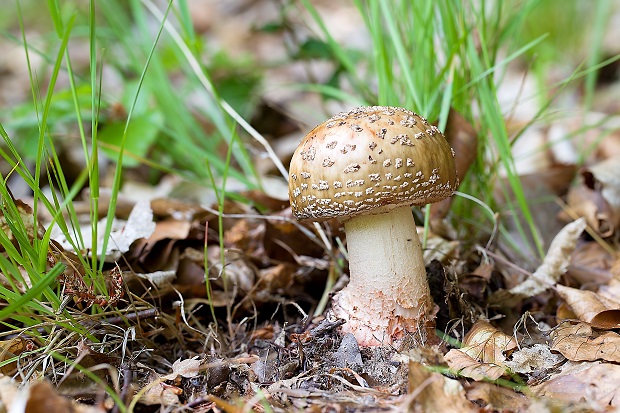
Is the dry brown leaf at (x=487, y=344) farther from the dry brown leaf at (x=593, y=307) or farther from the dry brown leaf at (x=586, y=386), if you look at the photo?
the dry brown leaf at (x=593, y=307)

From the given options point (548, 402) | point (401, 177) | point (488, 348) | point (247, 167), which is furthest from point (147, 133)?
point (548, 402)

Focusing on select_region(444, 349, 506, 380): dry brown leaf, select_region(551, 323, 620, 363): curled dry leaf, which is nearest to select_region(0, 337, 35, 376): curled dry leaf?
select_region(444, 349, 506, 380): dry brown leaf

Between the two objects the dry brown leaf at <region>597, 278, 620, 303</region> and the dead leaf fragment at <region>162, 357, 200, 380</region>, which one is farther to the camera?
the dry brown leaf at <region>597, 278, 620, 303</region>

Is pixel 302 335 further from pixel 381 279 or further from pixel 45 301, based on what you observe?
pixel 45 301

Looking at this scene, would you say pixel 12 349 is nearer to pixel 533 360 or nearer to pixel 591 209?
pixel 533 360

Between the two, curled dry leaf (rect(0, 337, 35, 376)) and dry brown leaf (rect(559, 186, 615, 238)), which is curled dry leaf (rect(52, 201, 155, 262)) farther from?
dry brown leaf (rect(559, 186, 615, 238))

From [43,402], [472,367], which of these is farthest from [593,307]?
[43,402]

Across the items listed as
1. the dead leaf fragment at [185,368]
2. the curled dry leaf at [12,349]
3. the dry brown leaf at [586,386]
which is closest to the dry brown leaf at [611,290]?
the dry brown leaf at [586,386]
